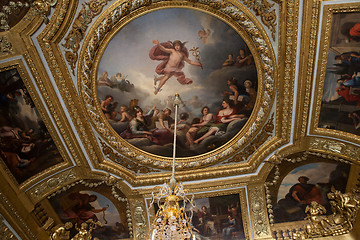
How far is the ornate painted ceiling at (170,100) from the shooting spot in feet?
24.4

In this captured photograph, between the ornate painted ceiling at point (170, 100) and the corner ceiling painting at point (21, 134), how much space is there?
0.03 meters

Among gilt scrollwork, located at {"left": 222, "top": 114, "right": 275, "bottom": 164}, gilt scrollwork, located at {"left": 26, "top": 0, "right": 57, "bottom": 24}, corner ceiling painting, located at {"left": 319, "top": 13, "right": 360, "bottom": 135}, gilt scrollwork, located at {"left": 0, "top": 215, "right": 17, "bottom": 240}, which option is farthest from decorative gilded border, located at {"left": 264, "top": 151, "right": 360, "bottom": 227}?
gilt scrollwork, located at {"left": 0, "top": 215, "right": 17, "bottom": 240}

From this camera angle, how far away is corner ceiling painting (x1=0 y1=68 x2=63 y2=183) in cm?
773

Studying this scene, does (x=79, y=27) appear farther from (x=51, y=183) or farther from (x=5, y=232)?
(x=5, y=232)

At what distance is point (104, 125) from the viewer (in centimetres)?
916

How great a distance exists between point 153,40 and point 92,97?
2212 mm

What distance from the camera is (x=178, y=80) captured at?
29.0 feet

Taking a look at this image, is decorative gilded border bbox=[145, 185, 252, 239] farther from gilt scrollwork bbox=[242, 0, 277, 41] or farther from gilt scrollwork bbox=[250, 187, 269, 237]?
gilt scrollwork bbox=[242, 0, 277, 41]

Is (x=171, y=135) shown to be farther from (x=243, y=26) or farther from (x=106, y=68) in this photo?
(x=243, y=26)

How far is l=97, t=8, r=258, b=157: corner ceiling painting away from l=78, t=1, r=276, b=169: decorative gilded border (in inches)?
6.2

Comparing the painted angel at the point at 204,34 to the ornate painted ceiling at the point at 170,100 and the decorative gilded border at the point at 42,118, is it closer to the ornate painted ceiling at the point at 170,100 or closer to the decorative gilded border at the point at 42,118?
the ornate painted ceiling at the point at 170,100

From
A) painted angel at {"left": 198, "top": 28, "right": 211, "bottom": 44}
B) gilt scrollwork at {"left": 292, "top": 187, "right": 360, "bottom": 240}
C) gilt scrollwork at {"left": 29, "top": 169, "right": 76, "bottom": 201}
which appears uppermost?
painted angel at {"left": 198, "top": 28, "right": 211, "bottom": 44}

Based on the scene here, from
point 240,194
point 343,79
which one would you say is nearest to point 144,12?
point 343,79

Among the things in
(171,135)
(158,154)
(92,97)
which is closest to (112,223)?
(158,154)
